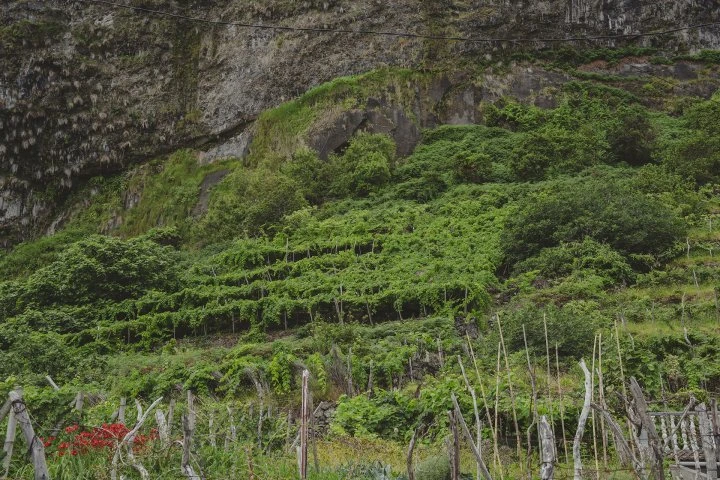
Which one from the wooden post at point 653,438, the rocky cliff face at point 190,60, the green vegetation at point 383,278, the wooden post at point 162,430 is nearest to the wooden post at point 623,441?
the wooden post at point 653,438

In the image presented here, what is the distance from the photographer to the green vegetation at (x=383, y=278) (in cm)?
942

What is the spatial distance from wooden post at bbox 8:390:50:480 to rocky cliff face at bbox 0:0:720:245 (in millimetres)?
32382

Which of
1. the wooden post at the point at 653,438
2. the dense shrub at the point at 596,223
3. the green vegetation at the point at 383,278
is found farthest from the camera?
the dense shrub at the point at 596,223

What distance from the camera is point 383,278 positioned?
63.0 ft

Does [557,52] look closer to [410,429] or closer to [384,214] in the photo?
[384,214]

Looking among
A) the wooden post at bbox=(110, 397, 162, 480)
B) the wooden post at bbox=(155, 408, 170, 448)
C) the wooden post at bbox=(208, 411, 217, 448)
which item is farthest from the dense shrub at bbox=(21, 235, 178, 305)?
the wooden post at bbox=(110, 397, 162, 480)

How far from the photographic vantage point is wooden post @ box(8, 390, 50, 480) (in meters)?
4.46

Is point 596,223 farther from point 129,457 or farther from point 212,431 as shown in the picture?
point 129,457

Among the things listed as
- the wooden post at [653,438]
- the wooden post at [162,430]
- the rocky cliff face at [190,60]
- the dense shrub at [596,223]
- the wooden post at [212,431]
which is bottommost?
the wooden post at [212,431]

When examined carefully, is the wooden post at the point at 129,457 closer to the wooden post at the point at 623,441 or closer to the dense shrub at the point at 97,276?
the wooden post at the point at 623,441

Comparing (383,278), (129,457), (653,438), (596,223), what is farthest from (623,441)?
(596,223)

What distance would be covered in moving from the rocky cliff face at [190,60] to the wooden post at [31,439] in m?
32.4

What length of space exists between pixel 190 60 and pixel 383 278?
2607 centimetres

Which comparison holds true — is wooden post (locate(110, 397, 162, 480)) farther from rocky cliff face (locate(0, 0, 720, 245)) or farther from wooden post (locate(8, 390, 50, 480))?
rocky cliff face (locate(0, 0, 720, 245))
